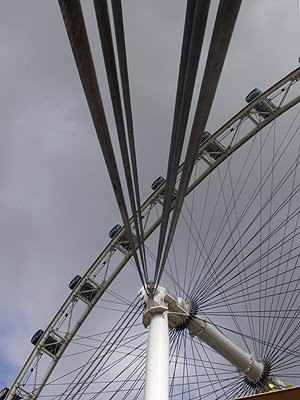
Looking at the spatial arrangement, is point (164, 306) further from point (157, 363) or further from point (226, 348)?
point (226, 348)

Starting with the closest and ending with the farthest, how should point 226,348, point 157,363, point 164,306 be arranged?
point 157,363 < point 164,306 < point 226,348

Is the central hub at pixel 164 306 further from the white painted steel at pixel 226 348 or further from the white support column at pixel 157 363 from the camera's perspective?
the white painted steel at pixel 226 348

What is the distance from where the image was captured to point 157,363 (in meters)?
9.39

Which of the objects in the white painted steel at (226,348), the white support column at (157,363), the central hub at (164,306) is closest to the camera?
the white support column at (157,363)

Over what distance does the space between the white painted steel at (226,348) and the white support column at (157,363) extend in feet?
9.99

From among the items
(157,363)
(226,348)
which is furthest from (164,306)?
(226,348)

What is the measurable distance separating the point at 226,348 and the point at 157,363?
595 centimetres

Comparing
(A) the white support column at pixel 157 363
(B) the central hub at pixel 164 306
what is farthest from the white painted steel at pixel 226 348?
(A) the white support column at pixel 157 363

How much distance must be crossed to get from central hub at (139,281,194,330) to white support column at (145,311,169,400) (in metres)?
0.36

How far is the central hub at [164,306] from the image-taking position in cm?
1153

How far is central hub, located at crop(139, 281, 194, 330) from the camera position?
1153 centimetres

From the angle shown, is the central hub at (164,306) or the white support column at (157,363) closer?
the white support column at (157,363)

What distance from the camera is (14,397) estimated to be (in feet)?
60.8

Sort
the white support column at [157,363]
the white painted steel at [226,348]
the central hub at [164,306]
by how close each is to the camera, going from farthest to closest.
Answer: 1. the white painted steel at [226,348]
2. the central hub at [164,306]
3. the white support column at [157,363]
